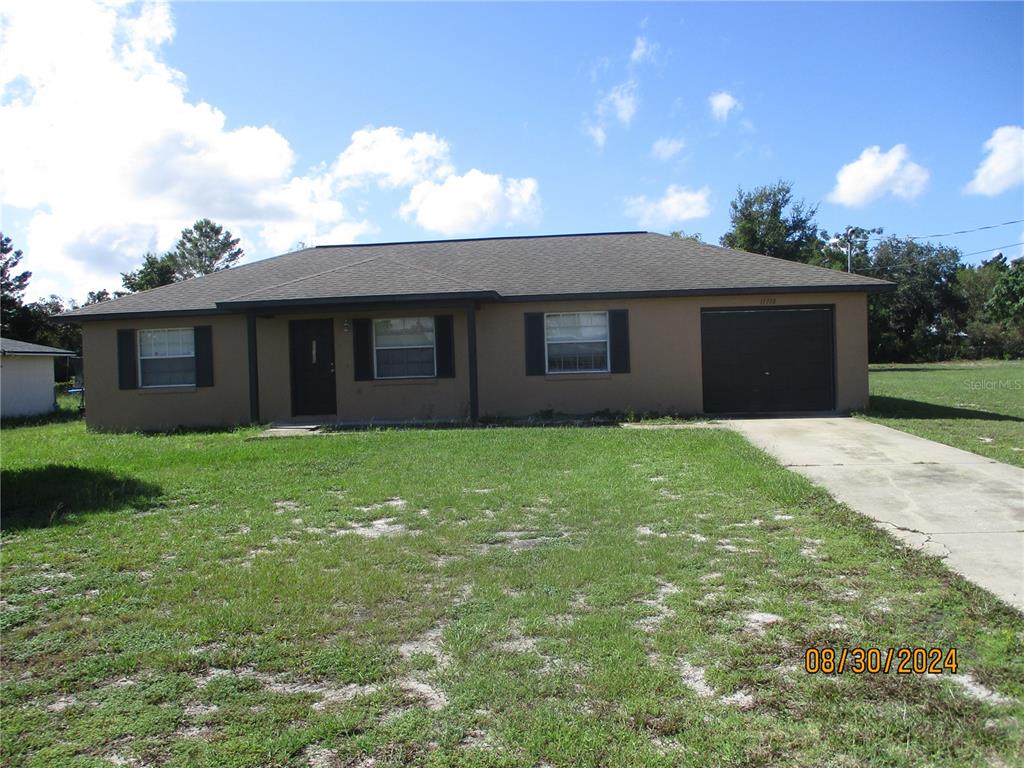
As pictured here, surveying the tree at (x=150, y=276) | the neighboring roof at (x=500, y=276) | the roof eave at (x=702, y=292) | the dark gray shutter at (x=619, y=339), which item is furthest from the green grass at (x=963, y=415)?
the tree at (x=150, y=276)

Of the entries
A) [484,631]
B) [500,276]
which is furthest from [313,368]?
[484,631]

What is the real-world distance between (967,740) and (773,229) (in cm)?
4084

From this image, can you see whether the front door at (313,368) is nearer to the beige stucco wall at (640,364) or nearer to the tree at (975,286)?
the beige stucco wall at (640,364)

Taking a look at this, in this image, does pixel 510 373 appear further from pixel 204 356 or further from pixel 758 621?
pixel 758 621

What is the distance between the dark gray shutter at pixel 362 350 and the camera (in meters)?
14.6

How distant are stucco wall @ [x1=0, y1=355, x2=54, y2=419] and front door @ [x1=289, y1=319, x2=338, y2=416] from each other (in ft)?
38.3

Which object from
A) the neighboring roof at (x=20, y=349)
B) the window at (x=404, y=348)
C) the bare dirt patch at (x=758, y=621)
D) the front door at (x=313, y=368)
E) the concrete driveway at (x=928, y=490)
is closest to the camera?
the bare dirt patch at (x=758, y=621)

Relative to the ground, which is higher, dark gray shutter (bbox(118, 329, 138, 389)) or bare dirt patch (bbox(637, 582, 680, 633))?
dark gray shutter (bbox(118, 329, 138, 389))

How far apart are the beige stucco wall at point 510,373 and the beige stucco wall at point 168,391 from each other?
25mm

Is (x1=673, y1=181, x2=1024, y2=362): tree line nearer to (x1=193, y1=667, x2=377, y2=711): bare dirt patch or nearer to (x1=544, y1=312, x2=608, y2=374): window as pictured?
(x1=544, y1=312, x2=608, y2=374): window

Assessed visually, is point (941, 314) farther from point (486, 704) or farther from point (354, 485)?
point (486, 704)

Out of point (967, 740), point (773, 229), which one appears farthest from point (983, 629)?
point (773, 229)

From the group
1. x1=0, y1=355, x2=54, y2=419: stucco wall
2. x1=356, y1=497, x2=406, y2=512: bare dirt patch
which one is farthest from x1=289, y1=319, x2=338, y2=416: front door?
x1=0, y1=355, x2=54, y2=419: stucco wall

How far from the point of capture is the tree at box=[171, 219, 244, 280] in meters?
63.3
